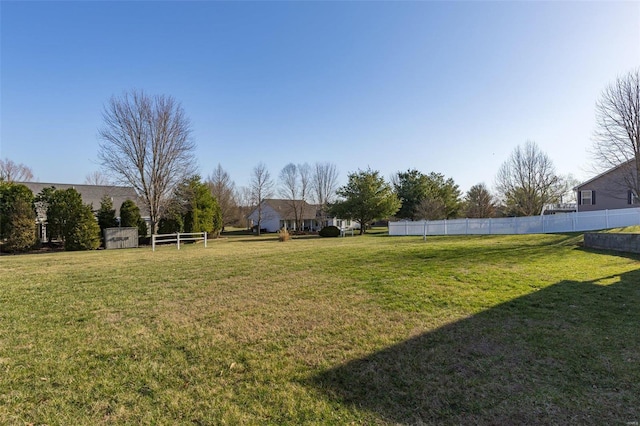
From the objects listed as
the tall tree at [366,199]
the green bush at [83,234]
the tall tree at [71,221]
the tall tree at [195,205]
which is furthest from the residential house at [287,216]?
the green bush at [83,234]

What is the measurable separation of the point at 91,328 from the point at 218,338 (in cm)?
191

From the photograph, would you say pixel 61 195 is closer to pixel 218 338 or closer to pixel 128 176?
pixel 128 176

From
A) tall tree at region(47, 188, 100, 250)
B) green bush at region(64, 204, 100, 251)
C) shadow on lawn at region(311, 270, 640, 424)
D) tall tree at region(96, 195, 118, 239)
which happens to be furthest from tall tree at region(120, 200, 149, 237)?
shadow on lawn at region(311, 270, 640, 424)

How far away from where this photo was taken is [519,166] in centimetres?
3347

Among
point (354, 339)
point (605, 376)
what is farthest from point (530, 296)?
point (354, 339)

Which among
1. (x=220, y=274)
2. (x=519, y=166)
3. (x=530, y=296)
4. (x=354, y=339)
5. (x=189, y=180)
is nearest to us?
(x=354, y=339)

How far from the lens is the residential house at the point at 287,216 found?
1970 inches

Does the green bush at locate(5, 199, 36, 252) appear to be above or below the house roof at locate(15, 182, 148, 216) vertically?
below

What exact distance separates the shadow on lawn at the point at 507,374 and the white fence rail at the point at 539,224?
17102 millimetres

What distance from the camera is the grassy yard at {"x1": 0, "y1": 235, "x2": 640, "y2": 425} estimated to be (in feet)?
8.75

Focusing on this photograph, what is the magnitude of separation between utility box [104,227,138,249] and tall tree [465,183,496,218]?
36.2 meters

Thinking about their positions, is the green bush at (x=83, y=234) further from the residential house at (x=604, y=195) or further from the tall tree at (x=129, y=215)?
the residential house at (x=604, y=195)

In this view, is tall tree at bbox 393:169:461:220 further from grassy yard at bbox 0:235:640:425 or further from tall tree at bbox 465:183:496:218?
grassy yard at bbox 0:235:640:425

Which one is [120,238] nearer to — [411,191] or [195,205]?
[195,205]
